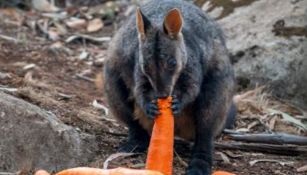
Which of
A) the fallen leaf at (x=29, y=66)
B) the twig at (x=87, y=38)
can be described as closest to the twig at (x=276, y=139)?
the fallen leaf at (x=29, y=66)

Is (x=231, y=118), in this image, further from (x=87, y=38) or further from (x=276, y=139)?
(x=87, y=38)

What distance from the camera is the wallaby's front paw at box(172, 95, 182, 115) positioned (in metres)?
5.15

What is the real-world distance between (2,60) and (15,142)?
12.3ft

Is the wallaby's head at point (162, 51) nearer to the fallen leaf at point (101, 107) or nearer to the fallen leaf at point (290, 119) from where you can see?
the fallen leaf at point (101, 107)

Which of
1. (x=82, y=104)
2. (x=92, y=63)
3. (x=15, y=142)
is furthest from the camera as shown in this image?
(x=92, y=63)

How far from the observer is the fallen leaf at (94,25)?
428 inches

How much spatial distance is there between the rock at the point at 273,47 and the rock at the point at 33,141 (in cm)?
309

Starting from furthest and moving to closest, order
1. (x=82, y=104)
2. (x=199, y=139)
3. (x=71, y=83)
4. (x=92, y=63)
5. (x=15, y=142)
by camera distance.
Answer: (x=92, y=63) < (x=71, y=83) < (x=82, y=104) < (x=199, y=139) < (x=15, y=142)

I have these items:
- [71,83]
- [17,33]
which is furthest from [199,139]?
[17,33]

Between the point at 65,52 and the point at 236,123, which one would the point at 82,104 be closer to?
the point at 236,123

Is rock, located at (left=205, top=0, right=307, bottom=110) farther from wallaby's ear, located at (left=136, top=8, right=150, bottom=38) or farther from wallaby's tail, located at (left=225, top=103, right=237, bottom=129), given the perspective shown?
wallaby's ear, located at (left=136, top=8, right=150, bottom=38)

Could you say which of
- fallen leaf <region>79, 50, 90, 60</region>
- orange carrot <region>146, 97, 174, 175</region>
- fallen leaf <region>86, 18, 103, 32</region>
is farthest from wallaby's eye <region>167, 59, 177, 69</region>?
fallen leaf <region>86, 18, 103, 32</region>

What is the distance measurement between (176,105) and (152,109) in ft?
0.53

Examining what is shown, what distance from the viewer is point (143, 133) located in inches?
233
